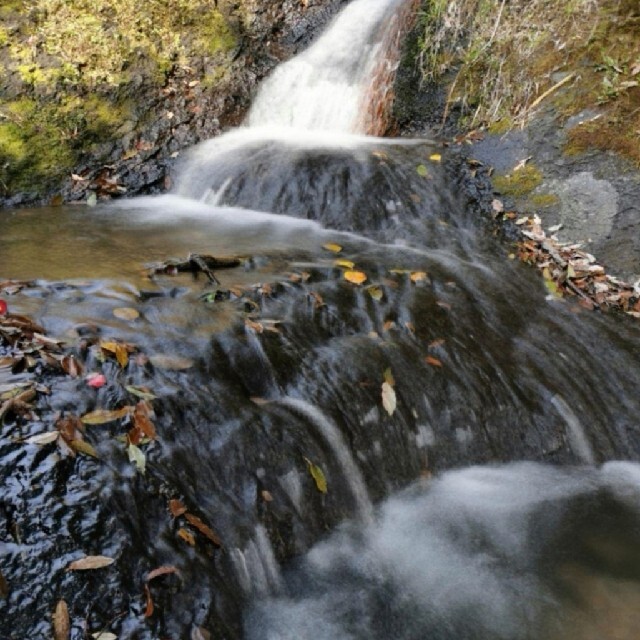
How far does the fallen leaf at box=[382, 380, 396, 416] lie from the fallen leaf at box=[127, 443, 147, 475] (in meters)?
1.52

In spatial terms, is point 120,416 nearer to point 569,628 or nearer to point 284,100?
point 569,628

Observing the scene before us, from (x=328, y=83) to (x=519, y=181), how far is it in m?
3.62

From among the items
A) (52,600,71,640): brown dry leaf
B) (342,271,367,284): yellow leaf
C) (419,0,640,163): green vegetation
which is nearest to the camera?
(52,600,71,640): brown dry leaf

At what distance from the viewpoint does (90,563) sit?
2.13 m

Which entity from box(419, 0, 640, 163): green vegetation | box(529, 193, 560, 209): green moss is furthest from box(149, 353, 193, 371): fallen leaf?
box(419, 0, 640, 163): green vegetation

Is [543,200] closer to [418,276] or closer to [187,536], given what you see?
[418,276]

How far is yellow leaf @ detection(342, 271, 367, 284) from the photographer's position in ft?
14.6

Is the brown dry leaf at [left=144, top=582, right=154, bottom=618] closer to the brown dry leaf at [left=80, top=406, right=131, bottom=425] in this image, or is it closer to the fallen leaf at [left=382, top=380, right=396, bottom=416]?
the brown dry leaf at [left=80, top=406, right=131, bottom=425]

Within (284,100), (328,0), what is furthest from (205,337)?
(328,0)

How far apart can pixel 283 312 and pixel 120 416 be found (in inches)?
56.2

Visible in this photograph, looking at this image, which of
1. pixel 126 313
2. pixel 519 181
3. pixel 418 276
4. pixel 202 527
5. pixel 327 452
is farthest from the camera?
pixel 519 181

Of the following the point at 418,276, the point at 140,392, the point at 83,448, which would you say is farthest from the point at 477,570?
the point at 418,276

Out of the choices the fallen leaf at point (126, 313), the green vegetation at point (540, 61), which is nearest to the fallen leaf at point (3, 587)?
the fallen leaf at point (126, 313)

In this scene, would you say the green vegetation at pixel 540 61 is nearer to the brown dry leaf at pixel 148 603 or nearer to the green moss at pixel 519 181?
the green moss at pixel 519 181
